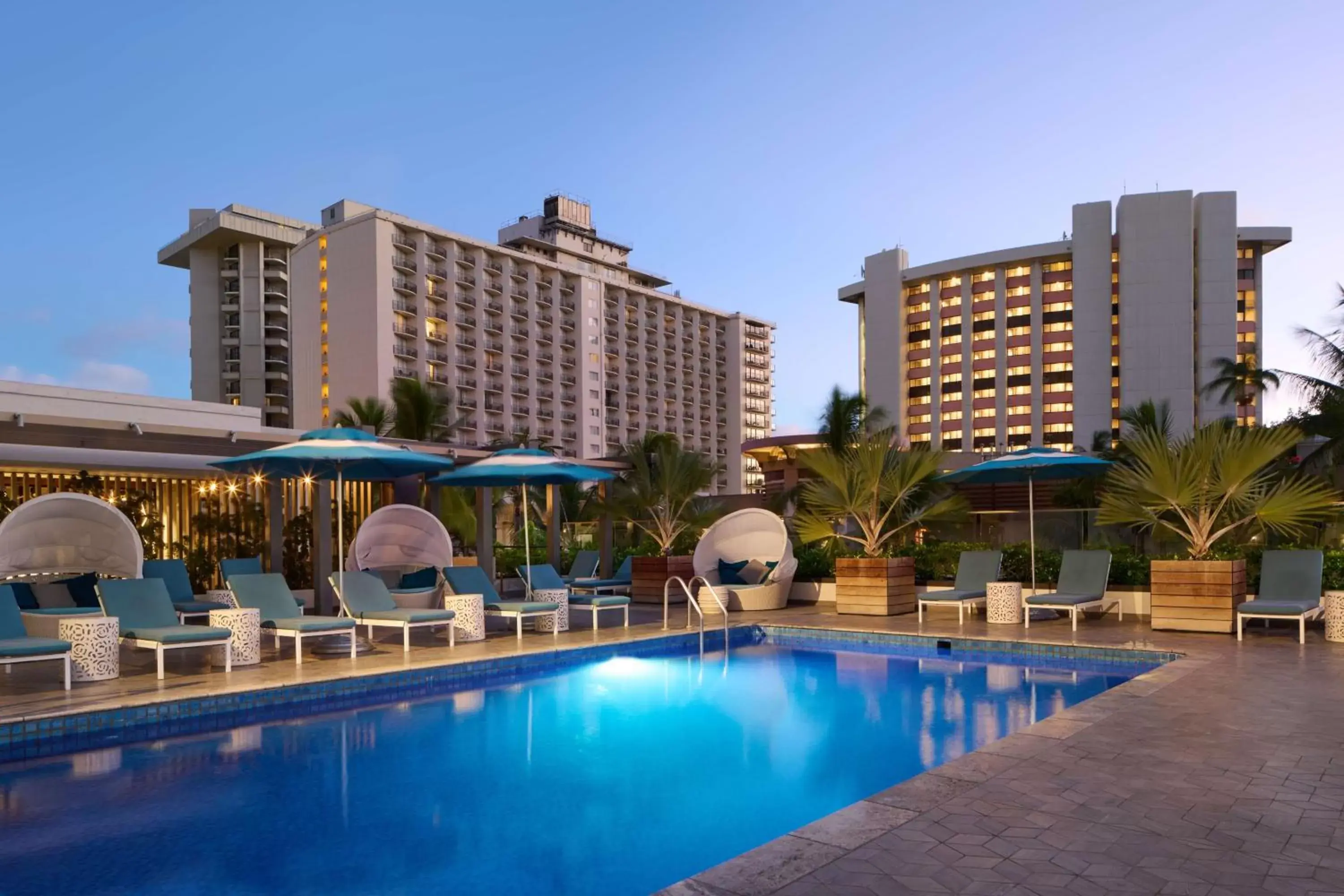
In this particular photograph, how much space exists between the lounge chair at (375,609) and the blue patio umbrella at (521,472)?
5.43 feet

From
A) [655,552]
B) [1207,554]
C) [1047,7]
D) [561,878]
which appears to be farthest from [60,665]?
[1047,7]

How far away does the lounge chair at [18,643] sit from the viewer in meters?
7.38

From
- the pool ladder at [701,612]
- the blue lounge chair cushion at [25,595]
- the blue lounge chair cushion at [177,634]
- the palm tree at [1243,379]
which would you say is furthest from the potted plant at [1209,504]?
the palm tree at [1243,379]

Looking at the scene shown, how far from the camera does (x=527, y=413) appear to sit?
71125 millimetres

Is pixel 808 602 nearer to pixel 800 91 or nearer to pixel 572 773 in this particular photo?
pixel 572 773

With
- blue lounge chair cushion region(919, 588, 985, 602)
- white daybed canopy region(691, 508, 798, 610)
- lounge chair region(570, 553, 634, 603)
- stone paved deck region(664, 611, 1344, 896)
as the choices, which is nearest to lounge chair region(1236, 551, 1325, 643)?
blue lounge chair cushion region(919, 588, 985, 602)

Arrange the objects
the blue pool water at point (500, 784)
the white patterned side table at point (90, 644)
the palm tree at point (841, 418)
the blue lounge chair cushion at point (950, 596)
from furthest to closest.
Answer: the palm tree at point (841, 418) → the blue lounge chair cushion at point (950, 596) → the white patterned side table at point (90, 644) → the blue pool water at point (500, 784)

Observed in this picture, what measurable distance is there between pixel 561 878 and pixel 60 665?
7037 mm

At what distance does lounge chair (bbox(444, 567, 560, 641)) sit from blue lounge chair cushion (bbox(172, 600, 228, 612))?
249cm

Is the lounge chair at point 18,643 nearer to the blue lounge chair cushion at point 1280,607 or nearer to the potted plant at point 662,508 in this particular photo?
the potted plant at point 662,508

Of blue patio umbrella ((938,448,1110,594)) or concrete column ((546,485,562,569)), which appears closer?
blue patio umbrella ((938,448,1110,594))

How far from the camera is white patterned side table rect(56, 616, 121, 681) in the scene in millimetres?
7984

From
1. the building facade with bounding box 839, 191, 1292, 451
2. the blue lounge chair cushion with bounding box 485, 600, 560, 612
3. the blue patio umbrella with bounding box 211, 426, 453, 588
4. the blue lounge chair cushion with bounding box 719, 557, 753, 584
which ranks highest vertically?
the building facade with bounding box 839, 191, 1292, 451

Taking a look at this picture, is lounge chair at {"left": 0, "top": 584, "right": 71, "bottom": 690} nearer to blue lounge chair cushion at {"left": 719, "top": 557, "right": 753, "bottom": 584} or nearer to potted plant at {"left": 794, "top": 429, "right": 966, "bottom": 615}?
potted plant at {"left": 794, "top": 429, "right": 966, "bottom": 615}
